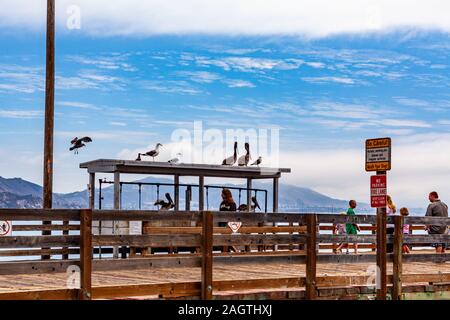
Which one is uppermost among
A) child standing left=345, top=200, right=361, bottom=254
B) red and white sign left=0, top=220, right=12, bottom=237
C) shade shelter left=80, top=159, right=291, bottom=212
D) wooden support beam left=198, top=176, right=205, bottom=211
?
shade shelter left=80, top=159, right=291, bottom=212

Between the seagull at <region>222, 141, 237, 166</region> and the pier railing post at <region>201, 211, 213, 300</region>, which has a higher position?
the seagull at <region>222, 141, 237, 166</region>

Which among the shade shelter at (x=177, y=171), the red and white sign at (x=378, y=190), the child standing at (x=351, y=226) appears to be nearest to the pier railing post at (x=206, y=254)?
the red and white sign at (x=378, y=190)

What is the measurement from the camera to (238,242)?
626 inches

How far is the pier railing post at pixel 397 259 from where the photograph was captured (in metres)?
18.2

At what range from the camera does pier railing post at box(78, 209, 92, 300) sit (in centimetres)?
1388

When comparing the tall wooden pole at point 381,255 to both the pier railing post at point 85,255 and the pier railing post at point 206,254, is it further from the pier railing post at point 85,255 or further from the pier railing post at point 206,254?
the pier railing post at point 85,255

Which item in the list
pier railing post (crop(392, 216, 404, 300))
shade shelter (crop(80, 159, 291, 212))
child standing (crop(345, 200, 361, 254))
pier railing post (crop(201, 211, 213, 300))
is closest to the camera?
pier railing post (crop(201, 211, 213, 300))

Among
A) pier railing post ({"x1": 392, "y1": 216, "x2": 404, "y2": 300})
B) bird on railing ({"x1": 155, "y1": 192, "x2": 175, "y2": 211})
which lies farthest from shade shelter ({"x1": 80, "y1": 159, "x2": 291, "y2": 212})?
pier railing post ({"x1": 392, "y1": 216, "x2": 404, "y2": 300})

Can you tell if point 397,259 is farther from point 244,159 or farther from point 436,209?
point 244,159

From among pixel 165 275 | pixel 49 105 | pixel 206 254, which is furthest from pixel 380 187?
pixel 49 105

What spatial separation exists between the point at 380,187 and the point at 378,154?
1.93 ft

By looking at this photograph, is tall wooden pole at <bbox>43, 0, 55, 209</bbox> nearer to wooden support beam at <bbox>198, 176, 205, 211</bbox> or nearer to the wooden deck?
wooden support beam at <bbox>198, 176, 205, 211</bbox>

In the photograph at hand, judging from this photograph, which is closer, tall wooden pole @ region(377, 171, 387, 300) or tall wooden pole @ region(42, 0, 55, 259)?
tall wooden pole @ region(377, 171, 387, 300)
